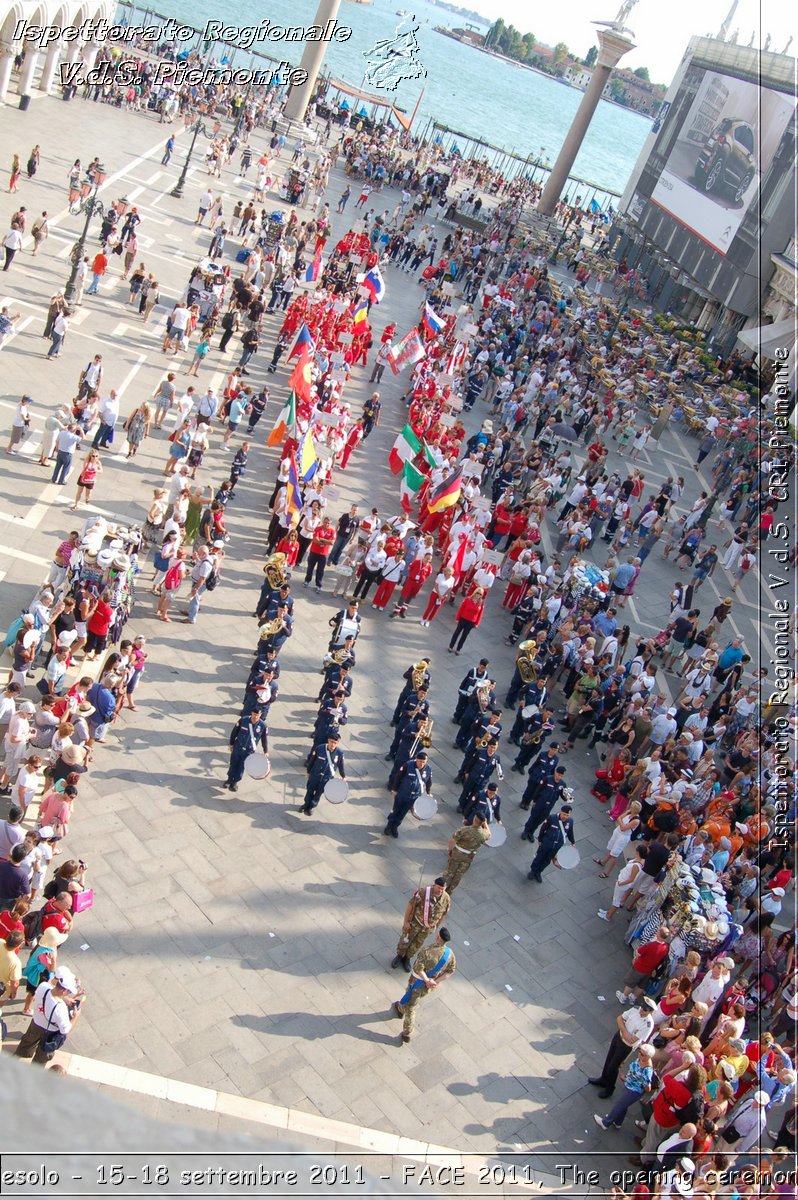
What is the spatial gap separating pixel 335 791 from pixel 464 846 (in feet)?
5.85

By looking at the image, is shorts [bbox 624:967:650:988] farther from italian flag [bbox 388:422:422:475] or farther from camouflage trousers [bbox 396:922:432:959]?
italian flag [bbox 388:422:422:475]

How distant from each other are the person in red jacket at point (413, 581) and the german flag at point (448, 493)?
2.26 meters

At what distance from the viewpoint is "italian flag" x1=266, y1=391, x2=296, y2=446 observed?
2169cm

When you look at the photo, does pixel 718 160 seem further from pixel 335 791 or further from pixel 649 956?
pixel 649 956

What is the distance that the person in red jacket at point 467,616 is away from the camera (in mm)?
18453

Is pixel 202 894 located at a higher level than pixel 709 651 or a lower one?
lower

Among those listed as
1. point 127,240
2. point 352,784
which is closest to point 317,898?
point 352,784

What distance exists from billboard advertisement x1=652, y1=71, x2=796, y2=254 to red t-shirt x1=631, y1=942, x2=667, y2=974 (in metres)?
33.0

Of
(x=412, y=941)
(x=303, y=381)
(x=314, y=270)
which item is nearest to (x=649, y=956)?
(x=412, y=941)

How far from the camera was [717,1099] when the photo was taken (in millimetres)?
10625

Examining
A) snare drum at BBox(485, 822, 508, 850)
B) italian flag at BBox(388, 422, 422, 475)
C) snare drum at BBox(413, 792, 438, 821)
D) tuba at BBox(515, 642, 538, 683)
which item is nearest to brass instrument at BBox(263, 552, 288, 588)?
tuba at BBox(515, 642, 538, 683)

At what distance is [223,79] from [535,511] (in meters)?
42.5

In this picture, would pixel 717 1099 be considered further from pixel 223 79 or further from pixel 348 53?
pixel 348 53

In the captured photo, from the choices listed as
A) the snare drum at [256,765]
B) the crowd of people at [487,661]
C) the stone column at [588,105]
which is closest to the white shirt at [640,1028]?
the crowd of people at [487,661]
